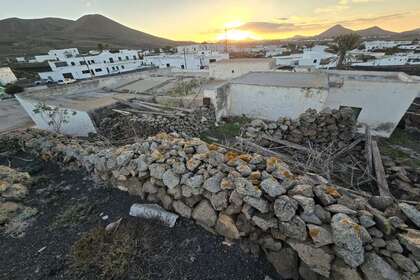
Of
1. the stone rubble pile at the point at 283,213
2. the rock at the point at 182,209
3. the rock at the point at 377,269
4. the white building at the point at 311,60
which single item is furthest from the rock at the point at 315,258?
the white building at the point at 311,60

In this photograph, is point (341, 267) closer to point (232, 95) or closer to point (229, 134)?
point (229, 134)

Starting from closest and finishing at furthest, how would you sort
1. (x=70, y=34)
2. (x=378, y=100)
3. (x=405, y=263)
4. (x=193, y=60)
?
(x=405, y=263) → (x=378, y=100) → (x=193, y=60) → (x=70, y=34)

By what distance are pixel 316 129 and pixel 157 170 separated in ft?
21.9

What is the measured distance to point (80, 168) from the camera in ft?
15.1

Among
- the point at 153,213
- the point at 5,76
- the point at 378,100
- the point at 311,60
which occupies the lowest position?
the point at 5,76

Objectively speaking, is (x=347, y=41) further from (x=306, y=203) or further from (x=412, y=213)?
(x=306, y=203)

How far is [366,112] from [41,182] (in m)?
13.7

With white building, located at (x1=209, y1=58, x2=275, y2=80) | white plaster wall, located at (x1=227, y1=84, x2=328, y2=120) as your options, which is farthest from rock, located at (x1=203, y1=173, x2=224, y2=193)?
white building, located at (x1=209, y1=58, x2=275, y2=80)

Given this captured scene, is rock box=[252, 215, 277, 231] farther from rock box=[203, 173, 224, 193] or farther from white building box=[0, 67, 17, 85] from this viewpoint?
white building box=[0, 67, 17, 85]

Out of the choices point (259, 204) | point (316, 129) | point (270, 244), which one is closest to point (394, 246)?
point (270, 244)

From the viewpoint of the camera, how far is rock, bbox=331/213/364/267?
187cm

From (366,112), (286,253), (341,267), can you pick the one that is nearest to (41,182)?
(286,253)

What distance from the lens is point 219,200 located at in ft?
8.46

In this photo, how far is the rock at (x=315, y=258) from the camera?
6.70 feet
